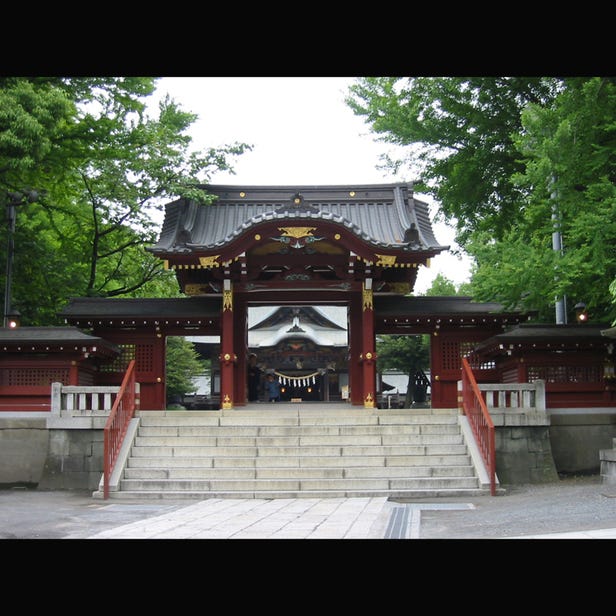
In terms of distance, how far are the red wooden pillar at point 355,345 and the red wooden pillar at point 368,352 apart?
3.17ft

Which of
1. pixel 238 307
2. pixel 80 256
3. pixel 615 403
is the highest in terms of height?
pixel 80 256

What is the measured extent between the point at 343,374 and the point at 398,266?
16.0m

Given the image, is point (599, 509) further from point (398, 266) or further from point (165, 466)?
point (398, 266)

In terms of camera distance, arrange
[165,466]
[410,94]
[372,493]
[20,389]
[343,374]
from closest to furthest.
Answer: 1. [372,493]
2. [165,466]
3. [20,389]
4. [410,94]
5. [343,374]

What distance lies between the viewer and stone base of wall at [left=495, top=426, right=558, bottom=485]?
14.4 metres

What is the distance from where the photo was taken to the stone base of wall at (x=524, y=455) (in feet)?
47.1

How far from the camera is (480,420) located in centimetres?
1395

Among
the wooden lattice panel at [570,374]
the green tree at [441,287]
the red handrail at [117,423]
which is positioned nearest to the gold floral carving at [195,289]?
the red handrail at [117,423]

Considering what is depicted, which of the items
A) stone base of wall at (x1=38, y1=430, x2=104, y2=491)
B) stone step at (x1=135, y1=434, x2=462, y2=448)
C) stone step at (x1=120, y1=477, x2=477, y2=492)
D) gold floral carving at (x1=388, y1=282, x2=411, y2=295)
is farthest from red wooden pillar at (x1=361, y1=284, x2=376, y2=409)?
stone base of wall at (x1=38, y1=430, x2=104, y2=491)

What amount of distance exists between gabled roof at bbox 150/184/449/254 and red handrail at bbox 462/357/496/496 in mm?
4955

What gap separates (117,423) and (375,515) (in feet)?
19.7

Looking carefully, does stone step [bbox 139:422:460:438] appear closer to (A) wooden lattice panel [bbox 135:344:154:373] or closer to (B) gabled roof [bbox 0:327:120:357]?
(B) gabled roof [bbox 0:327:120:357]

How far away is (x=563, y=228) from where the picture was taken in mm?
13930

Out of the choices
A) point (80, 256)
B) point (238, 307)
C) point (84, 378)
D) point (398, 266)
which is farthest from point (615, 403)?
point (80, 256)
